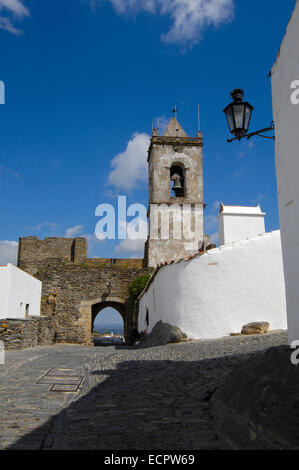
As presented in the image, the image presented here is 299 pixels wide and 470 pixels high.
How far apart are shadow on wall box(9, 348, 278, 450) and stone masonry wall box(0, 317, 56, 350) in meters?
6.28

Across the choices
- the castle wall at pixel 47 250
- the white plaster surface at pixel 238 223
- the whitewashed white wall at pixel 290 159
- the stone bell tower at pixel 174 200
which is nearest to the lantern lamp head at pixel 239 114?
the whitewashed white wall at pixel 290 159

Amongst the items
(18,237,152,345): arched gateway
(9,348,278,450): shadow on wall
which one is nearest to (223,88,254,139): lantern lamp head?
(9,348,278,450): shadow on wall

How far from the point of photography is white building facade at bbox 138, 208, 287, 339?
980 centimetres

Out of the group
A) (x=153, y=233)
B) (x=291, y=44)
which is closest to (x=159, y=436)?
(x=291, y=44)

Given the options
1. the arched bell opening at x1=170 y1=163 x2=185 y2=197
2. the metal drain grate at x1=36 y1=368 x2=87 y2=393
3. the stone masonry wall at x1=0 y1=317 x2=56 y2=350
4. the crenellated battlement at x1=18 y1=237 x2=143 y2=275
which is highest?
the arched bell opening at x1=170 y1=163 x2=185 y2=197

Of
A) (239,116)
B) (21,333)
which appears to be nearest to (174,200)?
(21,333)

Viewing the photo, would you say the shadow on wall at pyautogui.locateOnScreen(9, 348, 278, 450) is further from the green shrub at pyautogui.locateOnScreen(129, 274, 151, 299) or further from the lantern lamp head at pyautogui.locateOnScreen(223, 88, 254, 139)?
the green shrub at pyautogui.locateOnScreen(129, 274, 151, 299)

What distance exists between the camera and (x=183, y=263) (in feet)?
35.5

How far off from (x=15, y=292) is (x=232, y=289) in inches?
345

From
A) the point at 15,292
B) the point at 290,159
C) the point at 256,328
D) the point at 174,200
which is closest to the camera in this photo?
the point at 290,159

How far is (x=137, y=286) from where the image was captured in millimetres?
20031

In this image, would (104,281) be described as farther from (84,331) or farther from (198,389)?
(198,389)

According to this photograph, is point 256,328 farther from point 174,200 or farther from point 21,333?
point 174,200

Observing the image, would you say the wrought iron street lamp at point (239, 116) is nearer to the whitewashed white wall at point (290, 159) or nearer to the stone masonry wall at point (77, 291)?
the whitewashed white wall at point (290, 159)
